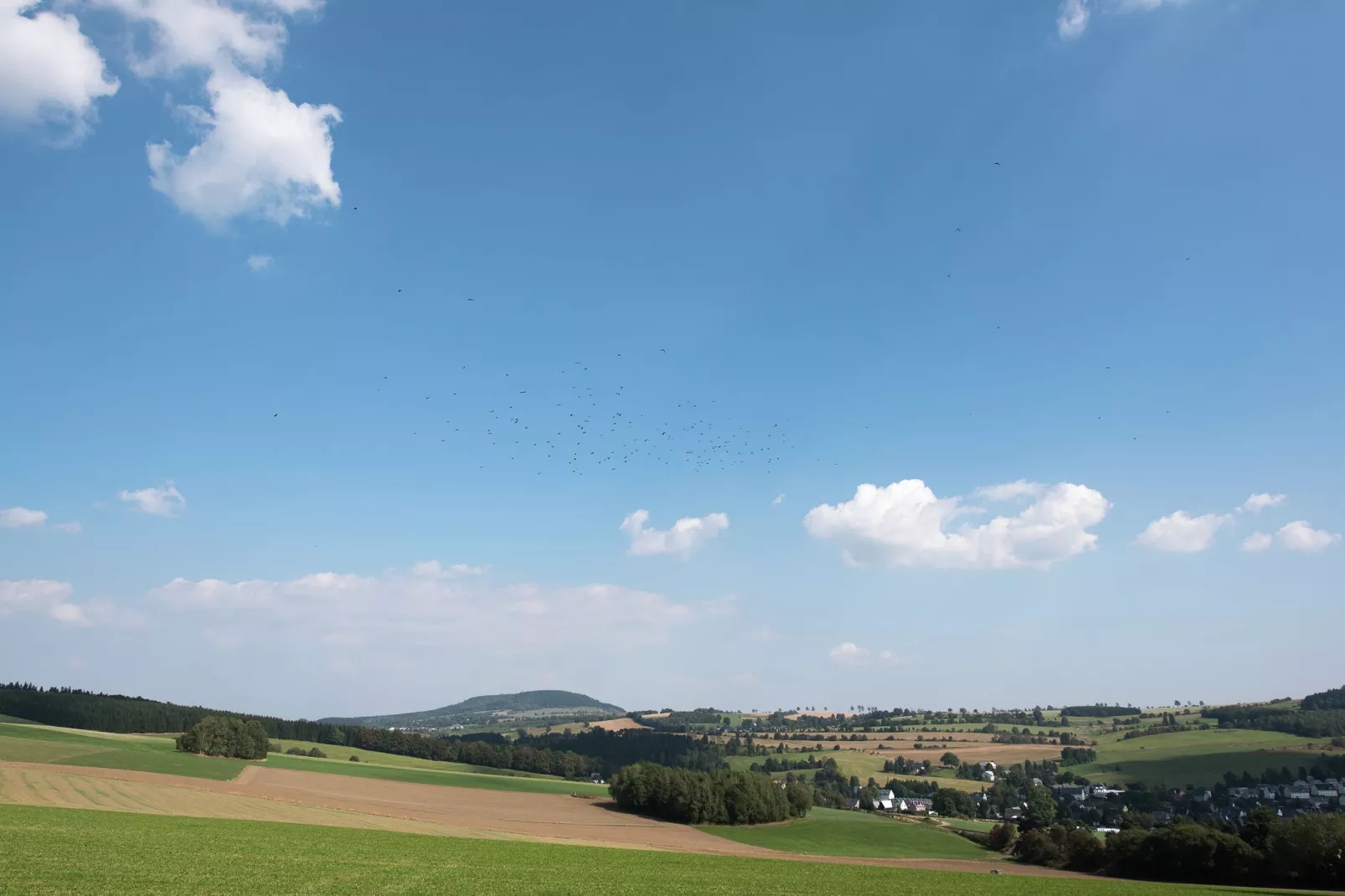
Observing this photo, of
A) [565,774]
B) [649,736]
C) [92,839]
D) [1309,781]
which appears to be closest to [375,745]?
[565,774]

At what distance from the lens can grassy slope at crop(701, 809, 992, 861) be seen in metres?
71.2

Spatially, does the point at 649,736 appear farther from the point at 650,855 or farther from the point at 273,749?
the point at 650,855

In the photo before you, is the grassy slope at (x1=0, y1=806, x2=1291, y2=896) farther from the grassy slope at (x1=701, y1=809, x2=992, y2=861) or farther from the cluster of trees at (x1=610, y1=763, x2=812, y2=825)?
the cluster of trees at (x1=610, y1=763, x2=812, y2=825)

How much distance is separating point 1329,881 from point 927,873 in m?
31.1

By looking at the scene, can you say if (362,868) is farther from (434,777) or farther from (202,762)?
(434,777)

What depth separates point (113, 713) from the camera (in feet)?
465

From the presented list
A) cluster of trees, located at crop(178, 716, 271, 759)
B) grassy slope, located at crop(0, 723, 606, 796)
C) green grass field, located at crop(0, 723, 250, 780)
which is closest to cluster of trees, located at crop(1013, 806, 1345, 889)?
grassy slope, located at crop(0, 723, 606, 796)

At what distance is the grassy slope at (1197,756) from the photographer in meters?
128

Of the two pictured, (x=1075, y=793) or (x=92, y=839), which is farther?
(x=1075, y=793)

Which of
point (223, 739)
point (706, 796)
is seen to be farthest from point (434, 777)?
point (706, 796)

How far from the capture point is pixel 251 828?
41.9m

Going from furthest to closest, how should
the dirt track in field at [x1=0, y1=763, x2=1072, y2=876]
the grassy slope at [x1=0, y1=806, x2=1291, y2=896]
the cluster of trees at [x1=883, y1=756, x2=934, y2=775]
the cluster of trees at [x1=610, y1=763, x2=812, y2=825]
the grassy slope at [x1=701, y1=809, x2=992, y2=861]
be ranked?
1. the cluster of trees at [x1=883, y1=756, x2=934, y2=775]
2. the cluster of trees at [x1=610, y1=763, x2=812, y2=825]
3. the grassy slope at [x1=701, y1=809, x2=992, y2=861]
4. the dirt track in field at [x1=0, y1=763, x2=1072, y2=876]
5. the grassy slope at [x1=0, y1=806, x2=1291, y2=896]

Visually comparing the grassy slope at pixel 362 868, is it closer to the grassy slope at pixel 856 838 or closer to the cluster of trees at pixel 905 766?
the grassy slope at pixel 856 838

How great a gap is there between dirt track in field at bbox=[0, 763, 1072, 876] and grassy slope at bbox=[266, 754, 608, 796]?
30.6 ft
